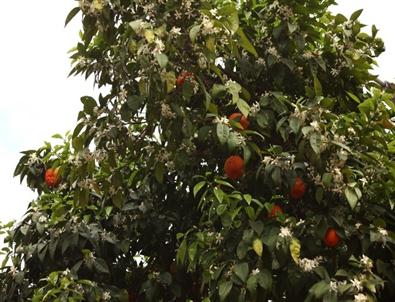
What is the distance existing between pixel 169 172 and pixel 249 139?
44.8 inches

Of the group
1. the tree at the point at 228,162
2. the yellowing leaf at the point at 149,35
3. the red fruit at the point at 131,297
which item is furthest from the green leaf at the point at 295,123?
the red fruit at the point at 131,297

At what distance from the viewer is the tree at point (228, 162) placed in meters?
3.60

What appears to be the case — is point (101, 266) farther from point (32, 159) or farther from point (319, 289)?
point (319, 289)

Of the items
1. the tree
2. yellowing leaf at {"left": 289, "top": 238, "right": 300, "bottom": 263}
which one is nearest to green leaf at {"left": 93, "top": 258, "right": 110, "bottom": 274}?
the tree

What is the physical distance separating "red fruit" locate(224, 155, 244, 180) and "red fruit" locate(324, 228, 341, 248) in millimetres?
575

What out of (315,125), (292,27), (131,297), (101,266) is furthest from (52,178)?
(315,125)

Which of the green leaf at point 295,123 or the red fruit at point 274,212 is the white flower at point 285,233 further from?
the green leaf at point 295,123

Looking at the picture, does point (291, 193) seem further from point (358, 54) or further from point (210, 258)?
point (358, 54)

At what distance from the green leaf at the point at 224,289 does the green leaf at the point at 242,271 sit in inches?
2.3

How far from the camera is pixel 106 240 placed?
4633 mm

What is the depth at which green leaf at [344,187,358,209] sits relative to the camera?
11.6 ft

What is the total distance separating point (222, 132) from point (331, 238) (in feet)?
2.59

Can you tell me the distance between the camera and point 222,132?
146 inches

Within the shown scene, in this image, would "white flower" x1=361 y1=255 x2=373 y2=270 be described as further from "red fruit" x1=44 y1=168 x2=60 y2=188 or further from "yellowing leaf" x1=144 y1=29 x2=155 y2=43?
"red fruit" x1=44 y1=168 x2=60 y2=188
